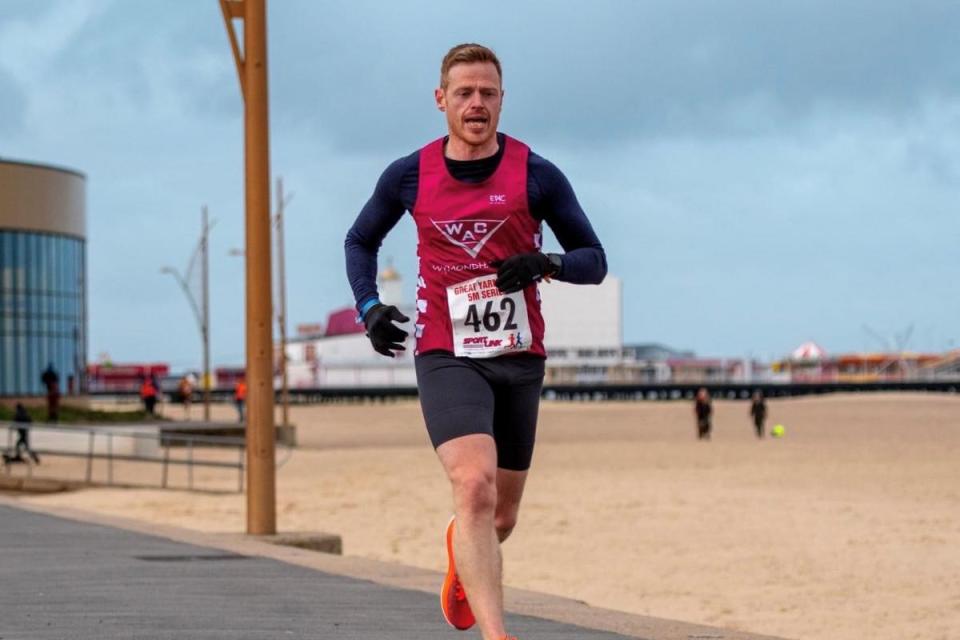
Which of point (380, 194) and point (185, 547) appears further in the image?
point (185, 547)

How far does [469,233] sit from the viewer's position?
5406mm

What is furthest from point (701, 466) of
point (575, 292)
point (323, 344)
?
point (323, 344)

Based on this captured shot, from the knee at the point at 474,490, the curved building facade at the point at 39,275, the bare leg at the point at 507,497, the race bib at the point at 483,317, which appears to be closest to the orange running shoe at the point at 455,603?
the bare leg at the point at 507,497

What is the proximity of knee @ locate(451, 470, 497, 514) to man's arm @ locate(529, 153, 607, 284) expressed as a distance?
2.34 ft

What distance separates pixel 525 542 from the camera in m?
16.2

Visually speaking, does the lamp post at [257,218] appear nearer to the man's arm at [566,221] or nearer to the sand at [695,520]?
the sand at [695,520]

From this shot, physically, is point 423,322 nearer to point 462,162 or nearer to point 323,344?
point 462,162

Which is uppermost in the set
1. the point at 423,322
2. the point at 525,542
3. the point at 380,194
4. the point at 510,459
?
the point at 380,194

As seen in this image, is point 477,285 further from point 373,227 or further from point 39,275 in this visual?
point 39,275

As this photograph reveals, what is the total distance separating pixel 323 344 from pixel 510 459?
137 meters

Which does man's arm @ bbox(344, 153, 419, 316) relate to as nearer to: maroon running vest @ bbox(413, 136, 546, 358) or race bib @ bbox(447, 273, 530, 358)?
maroon running vest @ bbox(413, 136, 546, 358)

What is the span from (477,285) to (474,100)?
600 mm

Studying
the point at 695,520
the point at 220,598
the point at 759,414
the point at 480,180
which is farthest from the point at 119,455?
the point at 759,414

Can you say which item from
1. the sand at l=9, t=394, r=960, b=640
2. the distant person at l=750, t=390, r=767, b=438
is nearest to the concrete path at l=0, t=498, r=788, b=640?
the sand at l=9, t=394, r=960, b=640
